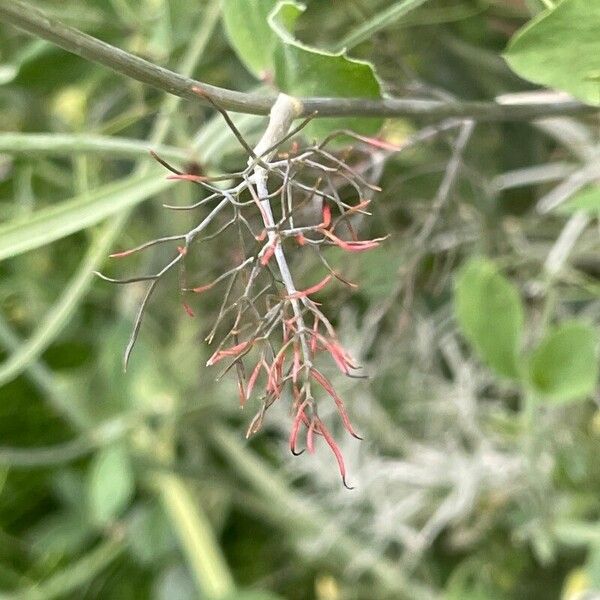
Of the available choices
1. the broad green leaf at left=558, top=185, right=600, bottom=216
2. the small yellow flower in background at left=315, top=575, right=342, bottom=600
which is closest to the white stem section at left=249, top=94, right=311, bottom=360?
the broad green leaf at left=558, top=185, right=600, bottom=216

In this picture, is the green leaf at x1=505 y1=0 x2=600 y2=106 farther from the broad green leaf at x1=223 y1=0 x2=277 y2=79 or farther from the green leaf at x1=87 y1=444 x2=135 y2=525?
the green leaf at x1=87 y1=444 x2=135 y2=525

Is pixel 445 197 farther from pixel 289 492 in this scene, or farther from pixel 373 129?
pixel 289 492

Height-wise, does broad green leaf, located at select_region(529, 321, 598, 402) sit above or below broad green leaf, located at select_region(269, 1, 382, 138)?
below

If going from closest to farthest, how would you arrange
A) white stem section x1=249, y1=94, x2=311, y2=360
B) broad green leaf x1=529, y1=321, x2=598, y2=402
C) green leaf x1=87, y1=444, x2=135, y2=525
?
white stem section x1=249, y1=94, x2=311, y2=360
broad green leaf x1=529, y1=321, x2=598, y2=402
green leaf x1=87, y1=444, x2=135, y2=525

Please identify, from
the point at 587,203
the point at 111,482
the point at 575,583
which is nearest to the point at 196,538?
the point at 111,482

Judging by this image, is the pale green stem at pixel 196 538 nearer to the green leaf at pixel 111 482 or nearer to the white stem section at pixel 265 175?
the green leaf at pixel 111 482

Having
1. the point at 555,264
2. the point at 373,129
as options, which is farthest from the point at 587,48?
the point at 555,264
